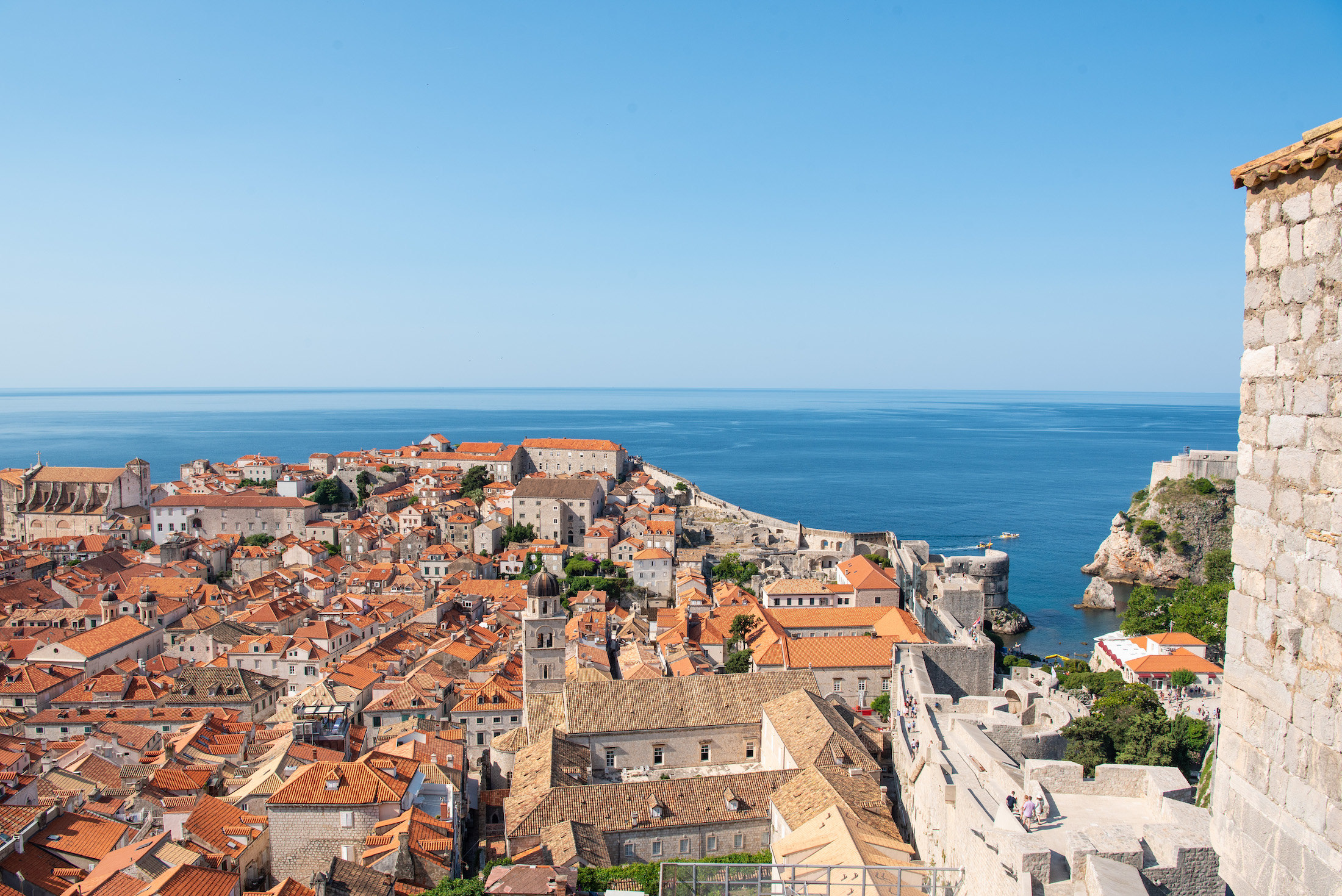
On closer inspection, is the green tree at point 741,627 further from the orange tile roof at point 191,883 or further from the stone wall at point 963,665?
the orange tile roof at point 191,883

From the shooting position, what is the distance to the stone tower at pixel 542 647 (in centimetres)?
2395

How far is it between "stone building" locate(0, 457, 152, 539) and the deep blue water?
30.9 metres

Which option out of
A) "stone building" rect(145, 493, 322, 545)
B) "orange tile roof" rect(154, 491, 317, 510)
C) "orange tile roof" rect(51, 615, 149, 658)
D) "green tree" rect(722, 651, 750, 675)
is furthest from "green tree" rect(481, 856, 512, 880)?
"orange tile roof" rect(154, 491, 317, 510)

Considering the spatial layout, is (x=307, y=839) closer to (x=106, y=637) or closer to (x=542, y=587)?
(x=542, y=587)

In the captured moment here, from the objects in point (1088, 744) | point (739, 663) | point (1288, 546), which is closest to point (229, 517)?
point (739, 663)

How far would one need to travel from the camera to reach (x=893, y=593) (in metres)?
33.3

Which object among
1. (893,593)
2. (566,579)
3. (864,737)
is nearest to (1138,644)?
(893,593)

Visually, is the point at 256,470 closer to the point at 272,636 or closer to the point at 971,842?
the point at 272,636

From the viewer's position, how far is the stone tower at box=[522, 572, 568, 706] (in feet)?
78.6

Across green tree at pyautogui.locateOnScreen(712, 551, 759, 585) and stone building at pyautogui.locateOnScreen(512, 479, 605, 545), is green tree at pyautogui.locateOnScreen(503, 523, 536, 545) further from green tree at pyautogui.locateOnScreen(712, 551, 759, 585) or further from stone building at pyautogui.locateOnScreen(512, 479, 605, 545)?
green tree at pyautogui.locateOnScreen(712, 551, 759, 585)

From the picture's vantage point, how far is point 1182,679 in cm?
2664

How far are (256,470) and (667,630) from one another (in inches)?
2138

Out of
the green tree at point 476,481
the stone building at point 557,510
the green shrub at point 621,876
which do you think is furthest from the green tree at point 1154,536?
the green tree at point 476,481

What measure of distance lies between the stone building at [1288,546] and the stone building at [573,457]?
67.3m
